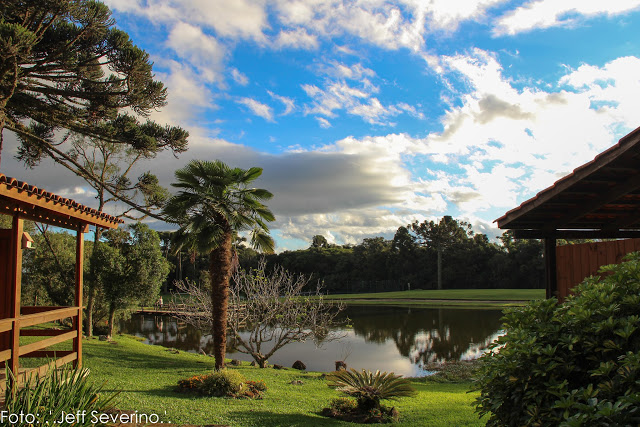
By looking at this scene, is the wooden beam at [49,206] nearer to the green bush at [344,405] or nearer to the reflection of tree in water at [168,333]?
the green bush at [344,405]

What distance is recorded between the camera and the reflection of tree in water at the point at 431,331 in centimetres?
1783

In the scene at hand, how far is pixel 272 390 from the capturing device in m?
9.55

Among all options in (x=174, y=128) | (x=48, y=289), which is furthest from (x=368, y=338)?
(x=48, y=289)

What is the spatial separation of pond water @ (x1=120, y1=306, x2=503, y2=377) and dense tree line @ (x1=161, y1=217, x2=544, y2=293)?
1031 inches

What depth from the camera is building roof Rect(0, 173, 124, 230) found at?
5684mm

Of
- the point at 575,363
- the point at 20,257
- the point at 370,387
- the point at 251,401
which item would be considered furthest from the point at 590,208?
the point at 20,257

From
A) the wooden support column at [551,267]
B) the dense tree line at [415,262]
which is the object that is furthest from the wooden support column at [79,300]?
the dense tree line at [415,262]

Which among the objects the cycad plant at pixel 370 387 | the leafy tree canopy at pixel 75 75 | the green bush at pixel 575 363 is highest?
the leafy tree canopy at pixel 75 75

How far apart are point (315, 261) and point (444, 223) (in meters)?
19.0

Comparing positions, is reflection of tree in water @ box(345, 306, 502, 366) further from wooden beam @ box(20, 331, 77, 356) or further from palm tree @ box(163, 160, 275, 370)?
wooden beam @ box(20, 331, 77, 356)

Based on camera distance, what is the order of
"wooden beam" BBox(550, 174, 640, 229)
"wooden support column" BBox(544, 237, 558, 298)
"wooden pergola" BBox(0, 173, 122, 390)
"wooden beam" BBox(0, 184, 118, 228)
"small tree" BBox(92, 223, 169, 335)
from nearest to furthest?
1. "wooden beam" BBox(550, 174, 640, 229)
2. "wooden beam" BBox(0, 184, 118, 228)
3. "wooden pergola" BBox(0, 173, 122, 390)
4. "wooden support column" BBox(544, 237, 558, 298)
5. "small tree" BBox(92, 223, 169, 335)

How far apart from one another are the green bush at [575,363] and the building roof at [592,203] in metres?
1.97

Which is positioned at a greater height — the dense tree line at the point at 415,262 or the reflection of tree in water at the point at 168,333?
the dense tree line at the point at 415,262

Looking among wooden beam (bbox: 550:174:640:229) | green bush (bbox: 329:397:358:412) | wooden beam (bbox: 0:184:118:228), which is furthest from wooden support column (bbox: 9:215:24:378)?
wooden beam (bbox: 550:174:640:229)
